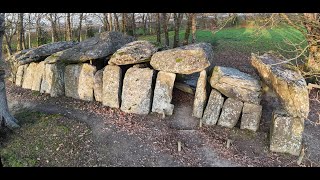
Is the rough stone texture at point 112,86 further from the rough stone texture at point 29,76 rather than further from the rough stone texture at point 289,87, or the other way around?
the rough stone texture at point 289,87

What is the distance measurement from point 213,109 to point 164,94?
89.8 inches

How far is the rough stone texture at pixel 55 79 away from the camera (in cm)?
1494

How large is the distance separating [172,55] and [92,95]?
14.4 feet

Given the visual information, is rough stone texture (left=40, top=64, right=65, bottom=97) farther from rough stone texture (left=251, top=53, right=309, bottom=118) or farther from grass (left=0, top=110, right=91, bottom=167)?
rough stone texture (left=251, top=53, right=309, bottom=118)

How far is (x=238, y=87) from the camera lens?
12.4m

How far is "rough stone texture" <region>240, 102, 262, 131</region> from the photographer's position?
12.3 metres

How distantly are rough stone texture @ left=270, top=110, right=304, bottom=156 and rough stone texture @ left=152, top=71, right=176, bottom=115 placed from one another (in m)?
4.49

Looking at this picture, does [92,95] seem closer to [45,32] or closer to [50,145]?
[50,145]

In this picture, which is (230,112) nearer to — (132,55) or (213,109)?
(213,109)

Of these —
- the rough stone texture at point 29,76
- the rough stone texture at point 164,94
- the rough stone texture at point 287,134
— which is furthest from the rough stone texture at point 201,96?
the rough stone texture at point 29,76

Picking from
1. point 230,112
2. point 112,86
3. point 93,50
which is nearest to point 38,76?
point 93,50

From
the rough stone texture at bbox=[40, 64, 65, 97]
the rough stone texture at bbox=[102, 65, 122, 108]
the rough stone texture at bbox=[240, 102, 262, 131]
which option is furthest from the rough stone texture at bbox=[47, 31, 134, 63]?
the rough stone texture at bbox=[240, 102, 262, 131]

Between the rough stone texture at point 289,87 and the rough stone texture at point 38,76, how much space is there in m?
11.3
